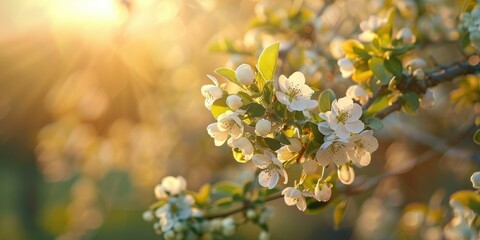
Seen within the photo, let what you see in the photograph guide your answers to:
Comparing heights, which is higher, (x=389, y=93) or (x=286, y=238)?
(x=389, y=93)

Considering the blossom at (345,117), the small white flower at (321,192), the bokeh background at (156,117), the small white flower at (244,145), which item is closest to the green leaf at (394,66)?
the blossom at (345,117)

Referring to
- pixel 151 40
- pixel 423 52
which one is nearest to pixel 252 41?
pixel 423 52

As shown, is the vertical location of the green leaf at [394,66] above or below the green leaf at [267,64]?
below

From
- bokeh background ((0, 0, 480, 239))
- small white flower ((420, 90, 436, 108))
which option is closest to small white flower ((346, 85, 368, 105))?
small white flower ((420, 90, 436, 108))

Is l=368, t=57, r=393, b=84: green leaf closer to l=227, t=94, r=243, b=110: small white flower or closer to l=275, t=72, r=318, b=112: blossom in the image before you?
l=275, t=72, r=318, b=112: blossom

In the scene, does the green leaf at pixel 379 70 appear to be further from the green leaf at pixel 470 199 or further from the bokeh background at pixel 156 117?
the bokeh background at pixel 156 117

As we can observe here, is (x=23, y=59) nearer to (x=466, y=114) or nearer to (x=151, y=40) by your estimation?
(x=151, y=40)

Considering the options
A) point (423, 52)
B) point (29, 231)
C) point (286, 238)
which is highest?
point (423, 52)
